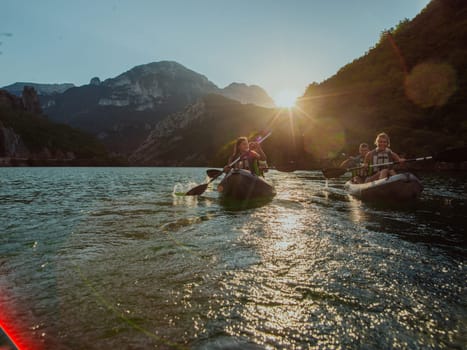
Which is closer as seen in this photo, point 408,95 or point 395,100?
point 408,95

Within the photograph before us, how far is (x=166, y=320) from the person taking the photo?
118 inches

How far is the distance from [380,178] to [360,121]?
154 ft

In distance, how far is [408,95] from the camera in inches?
2188

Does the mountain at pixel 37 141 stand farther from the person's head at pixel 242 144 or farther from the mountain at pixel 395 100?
the person's head at pixel 242 144

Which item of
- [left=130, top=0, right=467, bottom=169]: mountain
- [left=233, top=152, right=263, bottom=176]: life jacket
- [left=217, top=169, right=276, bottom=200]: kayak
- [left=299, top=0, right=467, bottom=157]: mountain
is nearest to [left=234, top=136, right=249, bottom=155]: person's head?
[left=233, top=152, right=263, bottom=176]: life jacket

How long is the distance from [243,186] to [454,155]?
8250 millimetres

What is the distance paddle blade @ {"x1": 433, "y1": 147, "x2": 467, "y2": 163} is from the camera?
10250 mm

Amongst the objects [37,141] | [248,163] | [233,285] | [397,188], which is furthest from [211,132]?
[233,285]

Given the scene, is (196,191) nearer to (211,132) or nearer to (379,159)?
(379,159)

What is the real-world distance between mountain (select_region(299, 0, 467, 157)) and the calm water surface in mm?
40373

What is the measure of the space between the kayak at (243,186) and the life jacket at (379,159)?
5433 millimetres

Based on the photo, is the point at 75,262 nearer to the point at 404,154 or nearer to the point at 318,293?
the point at 318,293

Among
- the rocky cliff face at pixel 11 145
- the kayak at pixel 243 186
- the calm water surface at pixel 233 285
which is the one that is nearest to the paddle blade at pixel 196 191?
the kayak at pixel 243 186

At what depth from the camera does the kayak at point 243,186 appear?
1287cm
